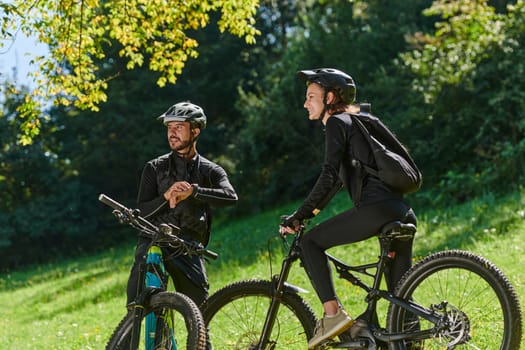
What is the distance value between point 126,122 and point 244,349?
1117 inches

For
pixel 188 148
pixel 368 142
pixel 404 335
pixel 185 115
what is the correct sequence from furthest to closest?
pixel 188 148 < pixel 185 115 < pixel 368 142 < pixel 404 335

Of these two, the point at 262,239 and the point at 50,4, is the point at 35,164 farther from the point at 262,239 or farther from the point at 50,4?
the point at 50,4

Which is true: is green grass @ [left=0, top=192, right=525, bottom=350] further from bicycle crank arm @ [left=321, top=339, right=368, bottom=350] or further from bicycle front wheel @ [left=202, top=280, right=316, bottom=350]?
bicycle crank arm @ [left=321, top=339, right=368, bottom=350]

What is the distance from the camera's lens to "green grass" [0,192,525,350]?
32.6 feet

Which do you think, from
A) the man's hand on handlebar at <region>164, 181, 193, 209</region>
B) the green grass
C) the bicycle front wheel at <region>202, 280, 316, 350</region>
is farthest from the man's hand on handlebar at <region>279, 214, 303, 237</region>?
the green grass

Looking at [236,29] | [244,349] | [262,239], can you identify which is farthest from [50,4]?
[262,239]

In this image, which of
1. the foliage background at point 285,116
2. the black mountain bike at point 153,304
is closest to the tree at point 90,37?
the foliage background at point 285,116

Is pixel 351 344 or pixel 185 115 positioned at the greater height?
pixel 185 115

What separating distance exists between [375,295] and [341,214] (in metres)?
0.54

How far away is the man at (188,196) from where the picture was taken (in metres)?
5.07

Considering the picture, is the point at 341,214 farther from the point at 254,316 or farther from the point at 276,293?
the point at 254,316

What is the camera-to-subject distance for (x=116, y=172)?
110 feet

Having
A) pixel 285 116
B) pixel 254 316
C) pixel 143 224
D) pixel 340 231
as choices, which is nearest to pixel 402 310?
pixel 340 231

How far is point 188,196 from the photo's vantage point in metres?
4.95
